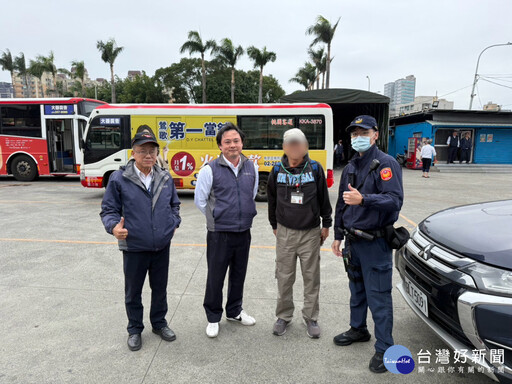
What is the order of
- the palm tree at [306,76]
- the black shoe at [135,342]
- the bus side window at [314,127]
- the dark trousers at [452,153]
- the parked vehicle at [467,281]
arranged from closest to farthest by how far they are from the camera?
1. the parked vehicle at [467,281]
2. the black shoe at [135,342]
3. the bus side window at [314,127]
4. the dark trousers at [452,153]
5. the palm tree at [306,76]

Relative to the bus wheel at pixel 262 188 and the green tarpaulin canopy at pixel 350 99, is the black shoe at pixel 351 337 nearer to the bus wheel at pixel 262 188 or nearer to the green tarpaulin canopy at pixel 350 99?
the bus wheel at pixel 262 188

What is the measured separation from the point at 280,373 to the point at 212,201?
1.36 m

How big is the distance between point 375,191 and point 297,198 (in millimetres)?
593

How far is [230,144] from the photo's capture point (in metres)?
2.63

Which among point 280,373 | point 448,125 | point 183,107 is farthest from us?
point 448,125

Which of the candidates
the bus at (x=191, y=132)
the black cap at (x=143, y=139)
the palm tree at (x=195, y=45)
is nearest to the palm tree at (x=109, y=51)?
the palm tree at (x=195, y=45)

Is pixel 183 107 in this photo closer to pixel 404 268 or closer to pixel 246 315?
pixel 246 315

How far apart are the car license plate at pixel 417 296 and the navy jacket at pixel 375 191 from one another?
527 millimetres

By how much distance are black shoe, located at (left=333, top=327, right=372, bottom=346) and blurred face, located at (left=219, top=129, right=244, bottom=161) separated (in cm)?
168

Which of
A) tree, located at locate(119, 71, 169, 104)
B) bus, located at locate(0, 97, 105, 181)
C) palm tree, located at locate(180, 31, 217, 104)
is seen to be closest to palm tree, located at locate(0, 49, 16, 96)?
tree, located at locate(119, 71, 169, 104)

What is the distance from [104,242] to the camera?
516cm

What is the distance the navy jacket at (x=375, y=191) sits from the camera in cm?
219

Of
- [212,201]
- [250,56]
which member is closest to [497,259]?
[212,201]

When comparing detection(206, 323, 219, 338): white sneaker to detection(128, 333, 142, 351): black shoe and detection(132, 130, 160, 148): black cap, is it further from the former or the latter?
detection(132, 130, 160, 148): black cap
